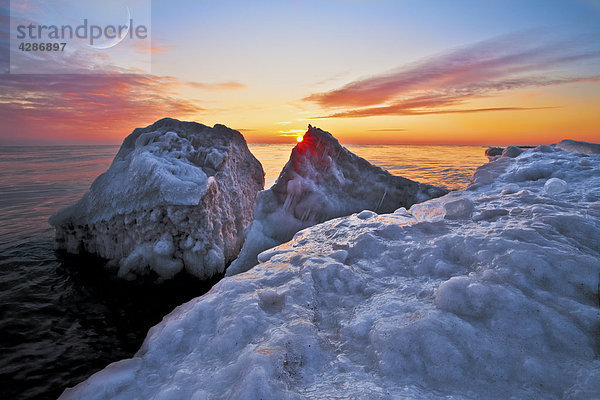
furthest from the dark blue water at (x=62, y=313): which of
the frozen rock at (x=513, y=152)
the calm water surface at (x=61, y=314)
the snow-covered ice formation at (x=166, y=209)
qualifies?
the frozen rock at (x=513, y=152)

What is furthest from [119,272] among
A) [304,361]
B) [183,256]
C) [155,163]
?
[304,361]

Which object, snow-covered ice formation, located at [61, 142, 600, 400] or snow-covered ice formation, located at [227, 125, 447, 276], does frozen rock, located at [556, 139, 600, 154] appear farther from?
snow-covered ice formation, located at [61, 142, 600, 400]

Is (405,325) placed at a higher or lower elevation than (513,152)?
lower

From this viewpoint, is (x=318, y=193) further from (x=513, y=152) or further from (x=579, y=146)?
(x=579, y=146)

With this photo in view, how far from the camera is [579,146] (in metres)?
7.04

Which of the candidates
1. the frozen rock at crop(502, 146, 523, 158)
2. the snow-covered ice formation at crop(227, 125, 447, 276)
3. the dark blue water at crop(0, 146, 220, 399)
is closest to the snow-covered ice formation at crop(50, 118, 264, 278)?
the dark blue water at crop(0, 146, 220, 399)

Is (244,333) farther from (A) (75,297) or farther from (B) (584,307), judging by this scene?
(A) (75,297)

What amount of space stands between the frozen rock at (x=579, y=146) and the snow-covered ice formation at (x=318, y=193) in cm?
369

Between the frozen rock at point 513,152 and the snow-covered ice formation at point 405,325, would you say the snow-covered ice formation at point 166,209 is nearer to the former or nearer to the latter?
the snow-covered ice formation at point 405,325

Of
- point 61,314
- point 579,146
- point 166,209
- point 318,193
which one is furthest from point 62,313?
point 579,146

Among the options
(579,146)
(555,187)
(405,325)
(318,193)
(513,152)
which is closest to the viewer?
(405,325)

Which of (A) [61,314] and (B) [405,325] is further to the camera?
(A) [61,314]

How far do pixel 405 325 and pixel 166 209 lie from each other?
21.3 ft

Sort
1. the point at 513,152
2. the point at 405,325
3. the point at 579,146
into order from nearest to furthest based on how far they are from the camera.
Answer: the point at 405,325
the point at 579,146
the point at 513,152
